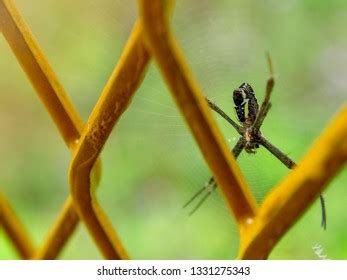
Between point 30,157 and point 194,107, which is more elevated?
point 194,107

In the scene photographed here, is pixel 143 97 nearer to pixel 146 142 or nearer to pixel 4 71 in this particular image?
pixel 146 142

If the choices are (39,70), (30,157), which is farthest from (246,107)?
(30,157)

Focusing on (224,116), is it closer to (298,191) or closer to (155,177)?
(298,191)

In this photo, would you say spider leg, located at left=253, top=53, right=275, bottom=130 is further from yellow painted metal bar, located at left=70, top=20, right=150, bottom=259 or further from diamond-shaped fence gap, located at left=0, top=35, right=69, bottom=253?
diamond-shaped fence gap, located at left=0, top=35, right=69, bottom=253

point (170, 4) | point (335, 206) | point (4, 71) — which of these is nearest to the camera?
point (170, 4)

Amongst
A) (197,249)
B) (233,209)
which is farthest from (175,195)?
(233,209)

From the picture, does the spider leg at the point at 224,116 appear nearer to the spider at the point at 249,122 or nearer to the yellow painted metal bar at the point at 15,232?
the spider at the point at 249,122

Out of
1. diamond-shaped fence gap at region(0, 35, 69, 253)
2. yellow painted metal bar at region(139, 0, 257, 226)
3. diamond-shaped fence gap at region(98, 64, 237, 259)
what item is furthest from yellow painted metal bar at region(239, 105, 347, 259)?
diamond-shaped fence gap at region(0, 35, 69, 253)
